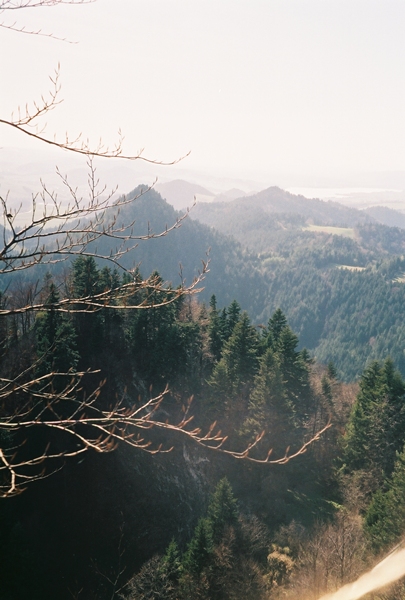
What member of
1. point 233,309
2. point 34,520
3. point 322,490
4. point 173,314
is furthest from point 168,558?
point 233,309

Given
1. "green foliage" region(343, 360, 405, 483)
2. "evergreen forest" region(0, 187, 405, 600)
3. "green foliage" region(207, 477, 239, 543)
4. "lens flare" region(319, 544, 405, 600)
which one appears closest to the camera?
"lens flare" region(319, 544, 405, 600)

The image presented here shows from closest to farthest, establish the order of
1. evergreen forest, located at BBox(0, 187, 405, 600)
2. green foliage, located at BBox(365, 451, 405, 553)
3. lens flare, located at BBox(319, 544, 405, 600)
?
lens flare, located at BBox(319, 544, 405, 600), green foliage, located at BBox(365, 451, 405, 553), evergreen forest, located at BBox(0, 187, 405, 600)

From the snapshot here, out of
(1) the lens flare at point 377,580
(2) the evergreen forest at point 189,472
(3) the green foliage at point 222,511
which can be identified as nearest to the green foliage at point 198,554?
(2) the evergreen forest at point 189,472

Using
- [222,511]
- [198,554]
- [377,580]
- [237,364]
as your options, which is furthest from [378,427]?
[377,580]

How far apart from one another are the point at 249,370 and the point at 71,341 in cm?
1590

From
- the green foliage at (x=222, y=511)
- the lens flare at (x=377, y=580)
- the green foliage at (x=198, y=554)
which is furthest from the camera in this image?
the green foliage at (x=222, y=511)

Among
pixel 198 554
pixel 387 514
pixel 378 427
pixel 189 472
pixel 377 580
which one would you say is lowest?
pixel 189 472

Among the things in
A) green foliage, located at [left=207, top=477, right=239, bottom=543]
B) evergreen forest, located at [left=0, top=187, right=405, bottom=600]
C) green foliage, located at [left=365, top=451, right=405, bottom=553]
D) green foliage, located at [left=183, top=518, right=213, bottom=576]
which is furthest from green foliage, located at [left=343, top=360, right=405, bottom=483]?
green foliage, located at [left=183, top=518, right=213, bottom=576]

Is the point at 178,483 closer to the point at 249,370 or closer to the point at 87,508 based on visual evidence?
the point at 87,508

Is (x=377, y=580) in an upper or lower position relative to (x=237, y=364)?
upper

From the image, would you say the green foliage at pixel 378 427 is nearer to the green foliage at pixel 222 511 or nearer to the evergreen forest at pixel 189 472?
the evergreen forest at pixel 189 472

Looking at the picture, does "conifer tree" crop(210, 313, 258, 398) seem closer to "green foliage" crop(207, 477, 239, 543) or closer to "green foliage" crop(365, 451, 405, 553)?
"green foliage" crop(207, 477, 239, 543)

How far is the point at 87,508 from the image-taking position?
2533 cm

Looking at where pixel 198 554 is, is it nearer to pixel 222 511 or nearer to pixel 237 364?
pixel 222 511
